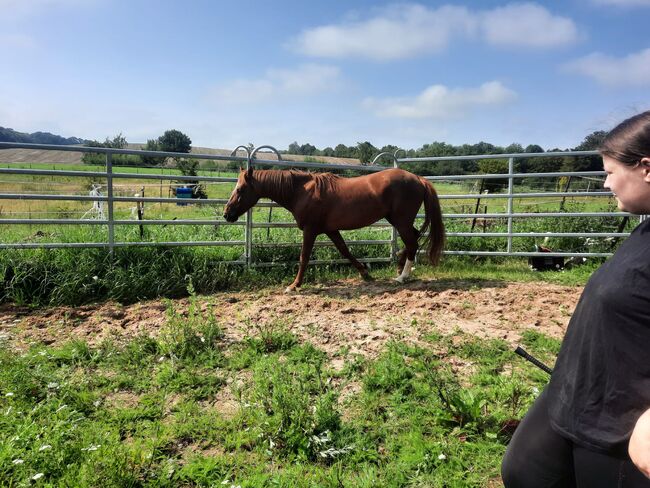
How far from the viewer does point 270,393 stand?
271 centimetres

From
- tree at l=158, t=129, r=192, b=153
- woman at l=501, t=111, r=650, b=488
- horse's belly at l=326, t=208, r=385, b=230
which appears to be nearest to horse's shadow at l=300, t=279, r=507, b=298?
horse's belly at l=326, t=208, r=385, b=230

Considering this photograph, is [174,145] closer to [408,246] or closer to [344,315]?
[408,246]

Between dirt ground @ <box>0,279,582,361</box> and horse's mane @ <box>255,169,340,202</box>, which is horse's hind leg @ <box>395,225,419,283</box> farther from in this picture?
horse's mane @ <box>255,169,340,202</box>

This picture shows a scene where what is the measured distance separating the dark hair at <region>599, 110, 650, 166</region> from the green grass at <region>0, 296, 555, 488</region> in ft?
5.42

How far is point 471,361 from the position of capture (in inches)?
128

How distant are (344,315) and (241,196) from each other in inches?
88.6

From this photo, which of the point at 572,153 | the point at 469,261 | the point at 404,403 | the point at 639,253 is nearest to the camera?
the point at 639,253

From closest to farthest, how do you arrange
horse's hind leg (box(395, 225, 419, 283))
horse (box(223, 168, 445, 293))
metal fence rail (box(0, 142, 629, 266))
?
1. metal fence rail (box(0, 142, 629, 266))
2. horse (box(223, 168, 445, 293))
3. horse's hind leg (box(395, 225, 419, 283))

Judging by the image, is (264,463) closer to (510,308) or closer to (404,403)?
(404,403)

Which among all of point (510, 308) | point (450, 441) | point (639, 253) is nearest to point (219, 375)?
point (450, 441)

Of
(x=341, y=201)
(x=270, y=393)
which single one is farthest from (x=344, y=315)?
(x=341, y=201)

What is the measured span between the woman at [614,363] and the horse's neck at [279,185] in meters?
4.63

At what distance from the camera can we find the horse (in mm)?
5584

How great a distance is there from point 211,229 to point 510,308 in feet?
15.9
